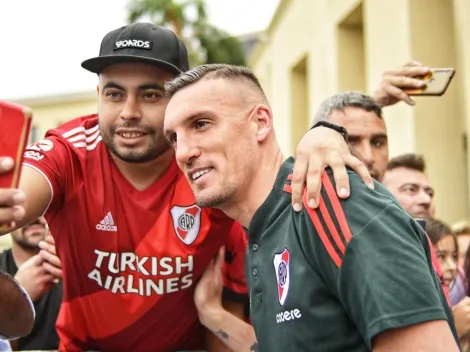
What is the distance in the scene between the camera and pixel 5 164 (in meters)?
1.77

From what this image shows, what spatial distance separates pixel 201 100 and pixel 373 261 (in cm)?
103

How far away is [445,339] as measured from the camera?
5.22 feet

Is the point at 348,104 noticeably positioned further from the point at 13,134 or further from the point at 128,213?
the point at 13,134

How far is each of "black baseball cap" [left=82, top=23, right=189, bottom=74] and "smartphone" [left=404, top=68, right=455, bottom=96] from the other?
4.37 feet

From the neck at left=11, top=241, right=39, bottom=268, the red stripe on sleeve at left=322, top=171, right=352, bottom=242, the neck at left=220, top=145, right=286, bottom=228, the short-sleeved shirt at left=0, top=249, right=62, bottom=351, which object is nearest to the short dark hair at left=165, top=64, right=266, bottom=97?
the neck at left=220, top=145, right=286, bottom=228

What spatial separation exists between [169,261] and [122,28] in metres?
1.18

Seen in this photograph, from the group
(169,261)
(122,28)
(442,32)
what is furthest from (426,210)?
(442,32)

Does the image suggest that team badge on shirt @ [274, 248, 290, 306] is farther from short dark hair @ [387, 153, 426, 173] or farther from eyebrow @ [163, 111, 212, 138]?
short dark hair @ [387, 153, 426, 173]

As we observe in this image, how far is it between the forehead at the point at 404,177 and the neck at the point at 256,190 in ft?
7.65

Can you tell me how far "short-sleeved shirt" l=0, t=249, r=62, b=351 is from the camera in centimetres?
436

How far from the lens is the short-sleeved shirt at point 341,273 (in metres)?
1.60

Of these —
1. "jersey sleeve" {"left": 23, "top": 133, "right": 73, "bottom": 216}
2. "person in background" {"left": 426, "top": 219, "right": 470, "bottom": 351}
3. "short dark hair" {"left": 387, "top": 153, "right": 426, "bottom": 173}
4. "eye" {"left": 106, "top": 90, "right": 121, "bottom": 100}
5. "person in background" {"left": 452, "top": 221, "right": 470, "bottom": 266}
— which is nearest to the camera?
"jersey sleeve" {"left": 23, "top": 133, "right": 73, "bottom": 216}

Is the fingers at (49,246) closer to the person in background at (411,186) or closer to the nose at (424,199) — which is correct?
the person in background at (411,186)

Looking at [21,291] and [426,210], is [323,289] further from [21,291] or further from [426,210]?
[426,210]
